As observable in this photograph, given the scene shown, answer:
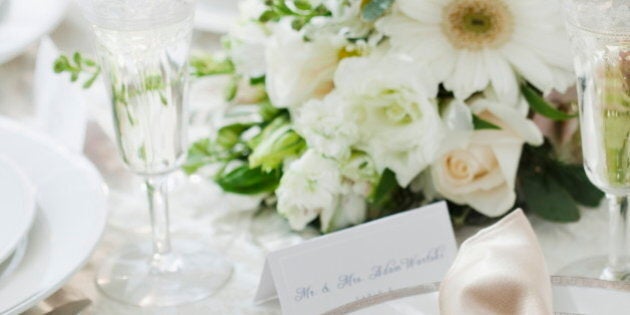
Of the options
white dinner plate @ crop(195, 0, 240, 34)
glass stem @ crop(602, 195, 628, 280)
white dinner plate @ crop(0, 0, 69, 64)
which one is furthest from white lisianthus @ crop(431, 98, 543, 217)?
white dinner plate @ crop(195, 0, 240, 34)

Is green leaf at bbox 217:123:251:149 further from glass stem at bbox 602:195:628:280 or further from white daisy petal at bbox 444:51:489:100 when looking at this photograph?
glass stem at bbox 602:195:628:280

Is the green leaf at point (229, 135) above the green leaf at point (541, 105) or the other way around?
the other way around

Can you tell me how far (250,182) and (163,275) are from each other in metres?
0.15

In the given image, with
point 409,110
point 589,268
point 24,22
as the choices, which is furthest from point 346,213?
point 24,22

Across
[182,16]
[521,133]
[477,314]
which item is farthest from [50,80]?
[477,314]

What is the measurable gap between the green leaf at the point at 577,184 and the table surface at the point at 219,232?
0.02 meters

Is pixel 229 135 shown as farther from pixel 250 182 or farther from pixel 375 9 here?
pixel 375 9

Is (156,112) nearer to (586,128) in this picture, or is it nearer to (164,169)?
(164,169)

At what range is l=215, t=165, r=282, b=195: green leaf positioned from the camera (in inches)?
41.7

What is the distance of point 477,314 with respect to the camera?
72 centimetres

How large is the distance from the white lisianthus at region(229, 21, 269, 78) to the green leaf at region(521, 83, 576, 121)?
10.5 inches

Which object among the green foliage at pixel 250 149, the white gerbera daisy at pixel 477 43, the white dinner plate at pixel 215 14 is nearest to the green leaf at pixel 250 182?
the green foliage at pixel 250 149

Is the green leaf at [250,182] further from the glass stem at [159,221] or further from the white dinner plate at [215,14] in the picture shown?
the white dinner plate at [215,14]

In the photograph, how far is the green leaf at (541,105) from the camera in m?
0.98
